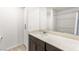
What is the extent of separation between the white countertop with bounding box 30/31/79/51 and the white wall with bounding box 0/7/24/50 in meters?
0.29

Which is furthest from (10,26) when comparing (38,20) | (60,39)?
(60,39)

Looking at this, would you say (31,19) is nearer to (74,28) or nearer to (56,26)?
(56,26)

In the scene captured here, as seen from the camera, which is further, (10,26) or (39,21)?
(39,21)

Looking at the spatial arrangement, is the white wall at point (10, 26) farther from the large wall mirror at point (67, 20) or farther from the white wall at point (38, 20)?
the large wall mirror at point (67, 20)

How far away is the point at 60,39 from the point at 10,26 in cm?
54

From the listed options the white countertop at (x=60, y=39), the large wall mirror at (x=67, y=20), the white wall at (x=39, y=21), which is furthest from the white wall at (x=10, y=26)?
the large wall mirror at (x=67, y=20)

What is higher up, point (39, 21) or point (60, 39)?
point (39, 21)

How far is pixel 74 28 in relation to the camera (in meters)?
0.90

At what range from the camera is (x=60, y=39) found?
2.87ft

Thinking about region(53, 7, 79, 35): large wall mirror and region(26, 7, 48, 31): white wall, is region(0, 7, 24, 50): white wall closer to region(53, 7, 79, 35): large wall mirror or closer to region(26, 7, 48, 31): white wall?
region(26, 7, 48, 31): white wall

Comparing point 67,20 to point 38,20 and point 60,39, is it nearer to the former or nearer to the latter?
point 60,39

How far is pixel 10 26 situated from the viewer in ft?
2.75

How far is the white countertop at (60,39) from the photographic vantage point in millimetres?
651
